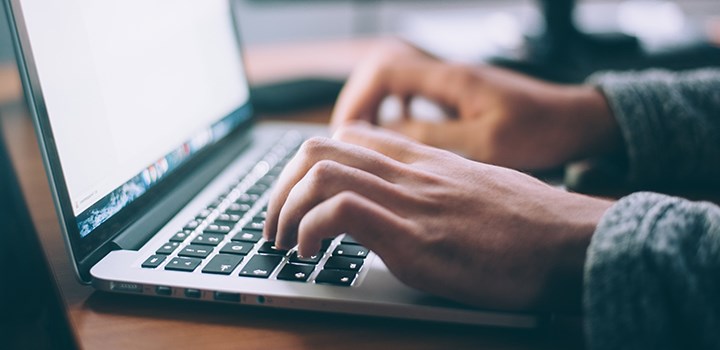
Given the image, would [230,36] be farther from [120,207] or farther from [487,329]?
[487,329]

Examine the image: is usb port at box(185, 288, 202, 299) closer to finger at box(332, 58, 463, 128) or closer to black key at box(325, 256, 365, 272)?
black key at box(325, 256, 365, 272)

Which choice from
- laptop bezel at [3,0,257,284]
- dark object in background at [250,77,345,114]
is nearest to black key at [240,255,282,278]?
laptop bezel at [3,0,257,284]

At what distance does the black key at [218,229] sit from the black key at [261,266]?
0.05m

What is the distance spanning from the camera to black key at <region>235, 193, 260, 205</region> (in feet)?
1.81

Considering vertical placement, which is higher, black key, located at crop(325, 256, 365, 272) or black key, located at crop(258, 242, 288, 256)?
black key, located at crop(258, 242, 288, 256)

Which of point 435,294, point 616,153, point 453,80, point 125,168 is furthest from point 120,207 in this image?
point 616,153

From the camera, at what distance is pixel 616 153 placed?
2.13 feet

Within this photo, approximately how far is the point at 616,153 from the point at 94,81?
1.63ft

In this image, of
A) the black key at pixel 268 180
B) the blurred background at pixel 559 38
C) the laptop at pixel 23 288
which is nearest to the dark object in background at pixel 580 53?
the blurred background at pixel 559 38

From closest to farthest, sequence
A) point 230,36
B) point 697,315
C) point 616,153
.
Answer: point 697,315
point 616,153
point 230,36

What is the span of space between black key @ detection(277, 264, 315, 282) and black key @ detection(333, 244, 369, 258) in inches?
1.1

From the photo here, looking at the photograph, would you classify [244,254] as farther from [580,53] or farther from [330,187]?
Answer: [580,53]

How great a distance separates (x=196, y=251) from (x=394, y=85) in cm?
35

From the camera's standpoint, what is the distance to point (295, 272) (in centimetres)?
42
